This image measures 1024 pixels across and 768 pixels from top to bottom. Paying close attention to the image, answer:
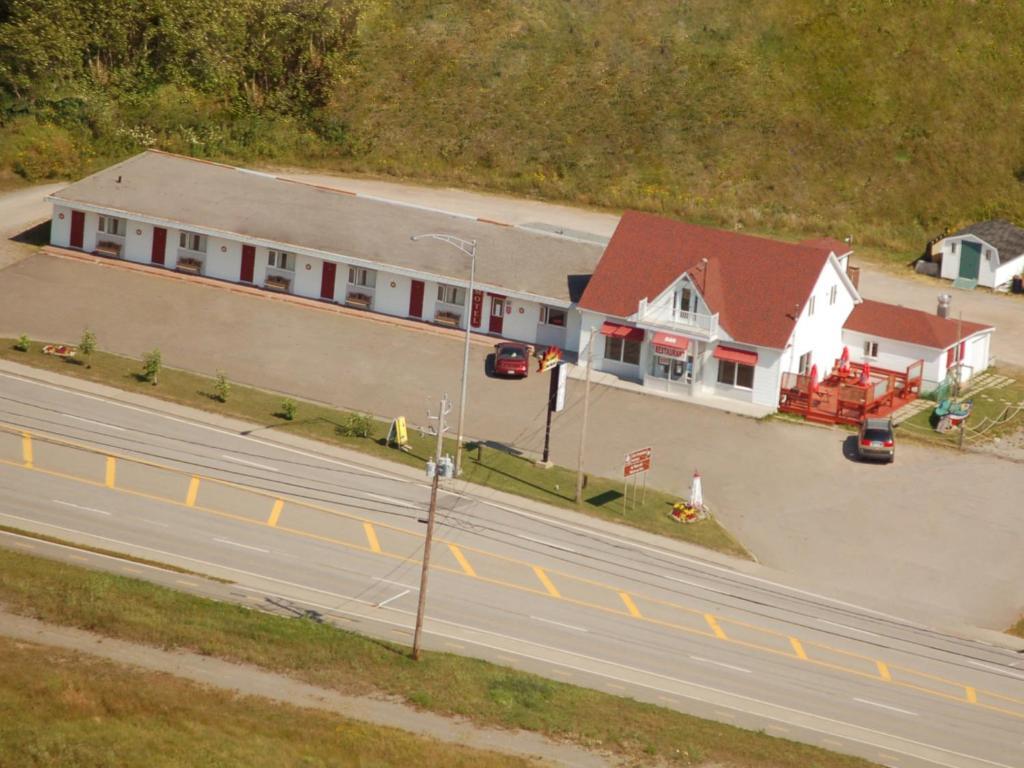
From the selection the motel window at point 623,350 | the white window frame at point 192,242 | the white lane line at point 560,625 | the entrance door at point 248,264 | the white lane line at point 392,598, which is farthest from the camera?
the white window frame at point 192,242

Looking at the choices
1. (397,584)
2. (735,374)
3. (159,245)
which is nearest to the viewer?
(397,584)

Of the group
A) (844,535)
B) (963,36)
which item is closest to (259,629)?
(844,535)

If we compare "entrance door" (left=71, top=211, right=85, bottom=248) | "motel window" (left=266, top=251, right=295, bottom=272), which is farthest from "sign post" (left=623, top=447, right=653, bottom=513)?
"entrance door" (left=71, top=211, right=85, bottom=248)

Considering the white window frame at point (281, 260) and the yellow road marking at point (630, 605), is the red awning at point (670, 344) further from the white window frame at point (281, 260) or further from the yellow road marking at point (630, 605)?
the white window frame at point (281, 260)

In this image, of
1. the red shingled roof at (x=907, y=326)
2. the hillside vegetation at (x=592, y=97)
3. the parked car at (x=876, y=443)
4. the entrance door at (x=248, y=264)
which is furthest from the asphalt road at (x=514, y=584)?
the hillside vegetation at (x=592, y=97)

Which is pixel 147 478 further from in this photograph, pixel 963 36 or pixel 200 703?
pixel 963 36

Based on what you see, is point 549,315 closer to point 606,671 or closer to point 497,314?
point 497,314

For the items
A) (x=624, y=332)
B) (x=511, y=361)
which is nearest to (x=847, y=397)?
(x=624, y=332)
